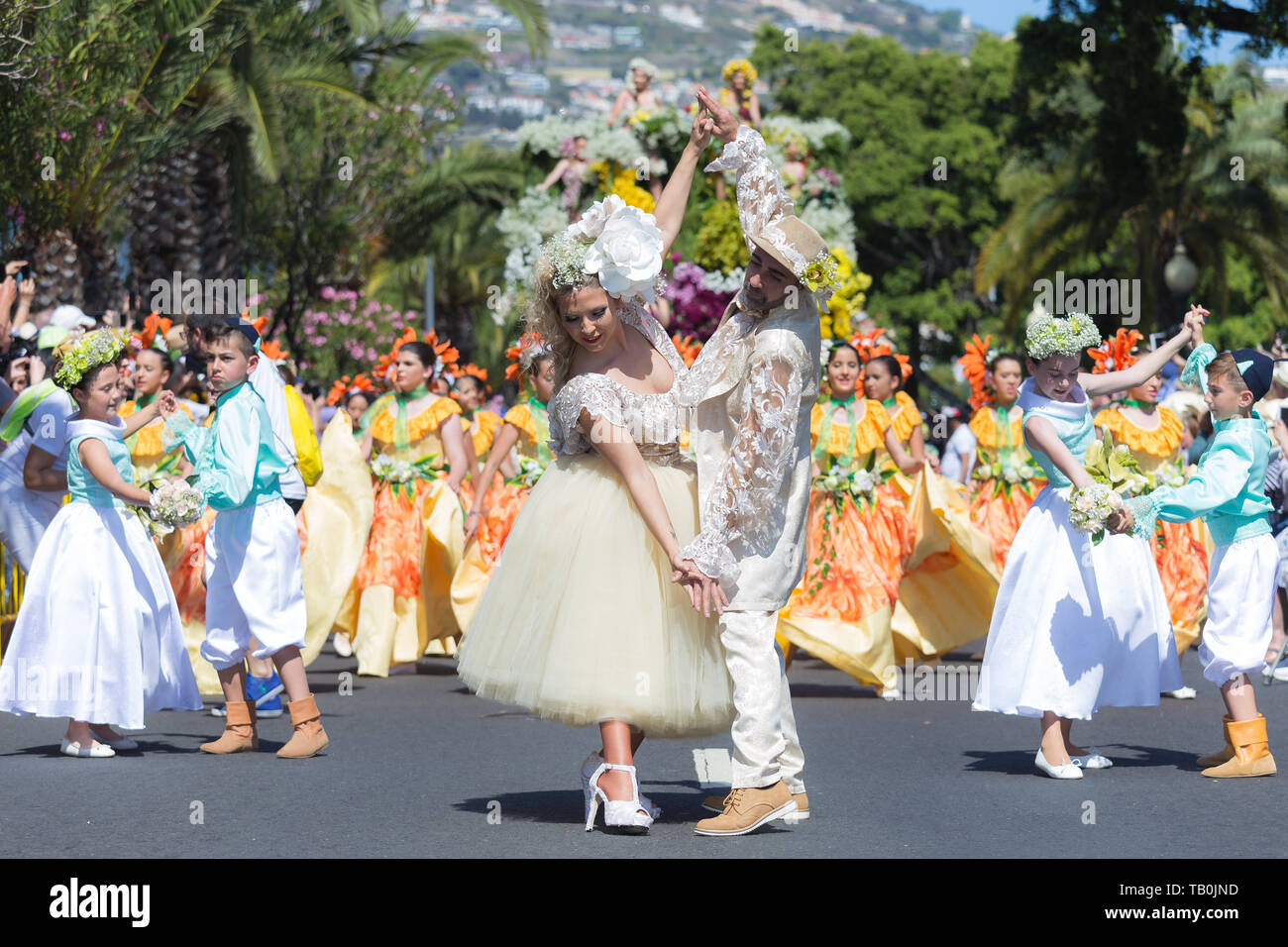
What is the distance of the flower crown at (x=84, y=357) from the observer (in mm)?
8680

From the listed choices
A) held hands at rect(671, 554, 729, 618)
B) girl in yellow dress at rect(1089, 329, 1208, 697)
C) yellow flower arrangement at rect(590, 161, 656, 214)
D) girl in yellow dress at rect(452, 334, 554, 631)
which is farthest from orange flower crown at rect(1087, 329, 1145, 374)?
yellow flower arrangement at rect(590, 161, 656, 214)

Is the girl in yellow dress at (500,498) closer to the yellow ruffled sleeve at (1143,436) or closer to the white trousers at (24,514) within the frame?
the white trousers at (24,514)

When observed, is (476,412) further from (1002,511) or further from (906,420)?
(1002,511)

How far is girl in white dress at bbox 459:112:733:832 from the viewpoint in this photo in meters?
6.40

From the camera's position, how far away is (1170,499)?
7.96 metres

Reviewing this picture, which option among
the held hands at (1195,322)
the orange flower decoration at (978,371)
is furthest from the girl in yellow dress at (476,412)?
the held hands at (1195,322)

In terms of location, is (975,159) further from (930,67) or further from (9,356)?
(9,356)

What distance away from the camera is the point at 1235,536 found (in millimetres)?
8297

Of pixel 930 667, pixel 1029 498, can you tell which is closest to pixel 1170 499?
pixel 930 667

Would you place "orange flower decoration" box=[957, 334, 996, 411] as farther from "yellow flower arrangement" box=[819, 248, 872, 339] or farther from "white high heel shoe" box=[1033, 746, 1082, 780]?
"white high heel shoe" box=[1033, 746, 1082, 780]

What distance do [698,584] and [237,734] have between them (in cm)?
335

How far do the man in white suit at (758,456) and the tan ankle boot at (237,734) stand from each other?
2980mm

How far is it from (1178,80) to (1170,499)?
21.9 metres

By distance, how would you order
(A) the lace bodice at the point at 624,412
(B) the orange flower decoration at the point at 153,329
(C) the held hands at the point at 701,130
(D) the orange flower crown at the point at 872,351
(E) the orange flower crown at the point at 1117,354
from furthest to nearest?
1. (D) the orange flower crown at the point at 872,351
2. (E) the orange flower crown at the point at 1117,354
3. (B) the orange flower decoration at the point at 153,329
4. (C) the held hands at the point at 701,130
5. (A) the lace bodice at the point at 624,412
